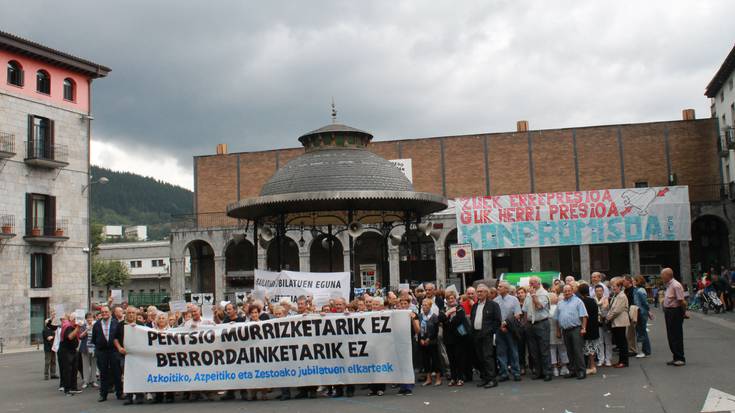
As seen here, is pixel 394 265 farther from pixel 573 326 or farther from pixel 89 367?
pixel 573 326

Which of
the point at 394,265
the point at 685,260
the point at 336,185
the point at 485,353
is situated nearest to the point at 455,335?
the point at 485,353

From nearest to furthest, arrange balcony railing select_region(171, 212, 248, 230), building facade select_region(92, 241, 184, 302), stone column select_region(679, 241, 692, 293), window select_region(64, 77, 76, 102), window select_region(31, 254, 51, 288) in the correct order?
window select_region(31, 254, 51, 288) → window select_region(64, 77, 76, 102) → stone column select_region(679, 241, 692, 293) → balcony railing select_region(171, 212, 248, 230) → building facade select_region(92, 241, 184, 302)

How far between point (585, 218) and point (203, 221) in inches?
1197

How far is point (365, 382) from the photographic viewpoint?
13.0 meters

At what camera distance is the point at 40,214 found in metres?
38.3

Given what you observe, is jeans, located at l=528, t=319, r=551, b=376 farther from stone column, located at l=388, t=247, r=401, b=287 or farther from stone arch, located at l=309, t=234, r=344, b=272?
stone arch, located at l=309, t=234, r=344, b=272

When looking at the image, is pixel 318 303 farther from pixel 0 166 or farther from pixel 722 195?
pixel 722 195

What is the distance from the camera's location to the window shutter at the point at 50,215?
3844 centimetres

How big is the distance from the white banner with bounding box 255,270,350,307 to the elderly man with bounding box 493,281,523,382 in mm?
5867

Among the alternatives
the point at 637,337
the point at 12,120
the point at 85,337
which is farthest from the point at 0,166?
the point at 637,337

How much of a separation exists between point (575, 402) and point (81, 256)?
34.8 metres

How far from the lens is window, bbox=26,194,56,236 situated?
37.2 meters

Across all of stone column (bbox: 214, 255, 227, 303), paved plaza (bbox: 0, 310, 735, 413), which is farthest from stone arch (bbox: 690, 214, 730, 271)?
paved plaza (bbox: 0, 310, 735, 413)

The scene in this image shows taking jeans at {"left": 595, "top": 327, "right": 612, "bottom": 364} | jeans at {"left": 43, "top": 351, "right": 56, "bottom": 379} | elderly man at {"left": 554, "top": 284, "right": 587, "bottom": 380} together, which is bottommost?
jeans at {"left": 43, "top": 351, "right": 56, "bottom": 379}
